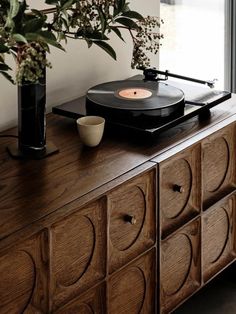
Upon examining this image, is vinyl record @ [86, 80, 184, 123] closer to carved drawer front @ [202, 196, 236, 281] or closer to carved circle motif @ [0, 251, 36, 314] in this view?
carved drawer front @ [202, 196, 236, 281]

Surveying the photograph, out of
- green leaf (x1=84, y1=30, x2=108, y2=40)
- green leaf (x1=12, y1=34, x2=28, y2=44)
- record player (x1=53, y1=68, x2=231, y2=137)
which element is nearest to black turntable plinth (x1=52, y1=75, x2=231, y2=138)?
record player (x1=53, y1=68, x2=231, y2=137)

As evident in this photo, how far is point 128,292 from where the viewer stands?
5.91 ft

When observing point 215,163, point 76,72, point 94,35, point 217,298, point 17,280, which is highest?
point 94,35

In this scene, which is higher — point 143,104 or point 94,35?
point 94,35

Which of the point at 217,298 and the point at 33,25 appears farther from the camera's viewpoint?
the point at 217,298

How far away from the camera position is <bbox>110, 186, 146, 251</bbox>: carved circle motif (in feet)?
5.56

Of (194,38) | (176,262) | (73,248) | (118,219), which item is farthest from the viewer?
(194,38)

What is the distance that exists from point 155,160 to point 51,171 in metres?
0.24

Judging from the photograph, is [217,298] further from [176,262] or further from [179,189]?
[179,189]

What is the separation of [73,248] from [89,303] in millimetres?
154

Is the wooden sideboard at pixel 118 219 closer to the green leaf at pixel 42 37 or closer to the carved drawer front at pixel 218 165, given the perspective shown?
the carved drawer front at pixel 218 165

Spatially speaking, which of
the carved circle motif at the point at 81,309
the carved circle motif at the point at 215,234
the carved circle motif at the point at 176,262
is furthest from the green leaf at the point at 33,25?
the carved circle motif at the point at 215,234

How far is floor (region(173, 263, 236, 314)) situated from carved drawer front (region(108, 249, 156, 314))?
15.0 inches

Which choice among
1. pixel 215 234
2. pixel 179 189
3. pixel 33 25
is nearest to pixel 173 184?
pixel 179 189
